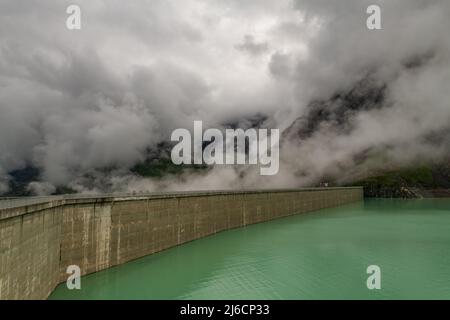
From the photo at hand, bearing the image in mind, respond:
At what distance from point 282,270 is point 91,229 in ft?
59.4

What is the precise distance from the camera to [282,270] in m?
34.0

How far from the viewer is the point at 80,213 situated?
101 ft

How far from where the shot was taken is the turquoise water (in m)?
26.9

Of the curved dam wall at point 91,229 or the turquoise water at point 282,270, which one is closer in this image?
the curved dam wall at point 91,229

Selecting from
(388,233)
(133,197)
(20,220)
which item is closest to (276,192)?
(388,233)

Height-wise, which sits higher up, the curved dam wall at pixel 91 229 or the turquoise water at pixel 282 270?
the curved dam wall at pixel 91 229

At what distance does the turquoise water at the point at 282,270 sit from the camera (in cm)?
2689

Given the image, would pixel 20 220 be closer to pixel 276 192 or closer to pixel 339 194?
pixel 276 192

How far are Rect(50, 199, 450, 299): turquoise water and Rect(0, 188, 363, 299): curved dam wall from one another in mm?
1639

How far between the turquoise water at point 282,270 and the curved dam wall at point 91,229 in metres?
1.64

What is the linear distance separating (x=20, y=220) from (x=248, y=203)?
177 ft

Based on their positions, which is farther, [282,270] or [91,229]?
[282,270]

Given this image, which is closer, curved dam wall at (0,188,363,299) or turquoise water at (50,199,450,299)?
curved dam wall at (0,188,363,299)

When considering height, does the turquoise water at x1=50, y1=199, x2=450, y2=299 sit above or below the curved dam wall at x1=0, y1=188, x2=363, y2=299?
below
